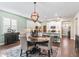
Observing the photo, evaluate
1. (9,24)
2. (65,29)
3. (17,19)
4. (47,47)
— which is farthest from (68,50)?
(65,29)

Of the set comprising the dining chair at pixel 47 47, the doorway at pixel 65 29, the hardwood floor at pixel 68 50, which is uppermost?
the doorway at pixel 65 29

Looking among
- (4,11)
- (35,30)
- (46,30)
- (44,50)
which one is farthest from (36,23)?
(4,11)

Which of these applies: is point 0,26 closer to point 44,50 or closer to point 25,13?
point 25,13

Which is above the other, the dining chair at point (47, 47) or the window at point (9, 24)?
the window at point (9, 24)

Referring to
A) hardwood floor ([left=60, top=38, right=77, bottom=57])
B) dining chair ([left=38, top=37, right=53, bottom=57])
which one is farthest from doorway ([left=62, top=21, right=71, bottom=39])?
dining chair ([left=38, top=37, right=53, bottom=57])

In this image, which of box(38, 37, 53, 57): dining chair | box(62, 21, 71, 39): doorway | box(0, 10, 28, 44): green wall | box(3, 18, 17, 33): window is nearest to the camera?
box(38, 37, 53, 57): dining chair

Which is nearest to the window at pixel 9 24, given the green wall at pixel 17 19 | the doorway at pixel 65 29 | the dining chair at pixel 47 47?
the green wall at pixel 17 19

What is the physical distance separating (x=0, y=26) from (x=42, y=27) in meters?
2.14

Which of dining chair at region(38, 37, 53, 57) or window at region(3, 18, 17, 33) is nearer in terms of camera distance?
dining chair at region(38, 37, 53, 57)

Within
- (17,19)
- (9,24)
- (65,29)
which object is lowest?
(65,29)

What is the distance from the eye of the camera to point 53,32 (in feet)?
20.6

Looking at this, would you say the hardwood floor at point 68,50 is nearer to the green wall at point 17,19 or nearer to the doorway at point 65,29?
the doorway at point 65,29

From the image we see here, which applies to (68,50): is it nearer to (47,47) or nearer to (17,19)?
(47,47)

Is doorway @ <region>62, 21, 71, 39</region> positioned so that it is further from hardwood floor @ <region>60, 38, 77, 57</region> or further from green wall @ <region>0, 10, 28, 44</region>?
green wall @ <region>0, 10, 28, 44</region>
